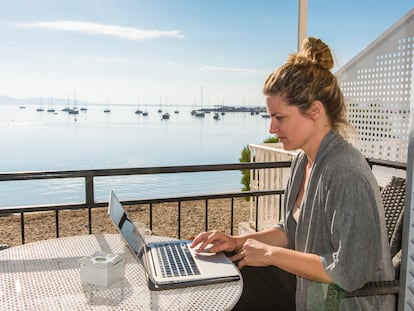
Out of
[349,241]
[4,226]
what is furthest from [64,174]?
[4,226]

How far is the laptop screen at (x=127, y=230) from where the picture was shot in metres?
1.28

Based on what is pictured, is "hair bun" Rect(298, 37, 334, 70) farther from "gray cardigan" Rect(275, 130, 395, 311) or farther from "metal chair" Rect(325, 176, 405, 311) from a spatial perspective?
"metal chair" Rect(325, 176, 405, 311)

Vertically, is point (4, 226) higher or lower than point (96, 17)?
lower

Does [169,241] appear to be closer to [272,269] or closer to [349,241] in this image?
[272,269]

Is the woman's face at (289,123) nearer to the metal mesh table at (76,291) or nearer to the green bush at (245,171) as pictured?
the metal mesh table at (76,291)

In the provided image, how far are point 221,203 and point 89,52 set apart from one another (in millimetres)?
10061

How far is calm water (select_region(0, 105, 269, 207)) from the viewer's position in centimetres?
993

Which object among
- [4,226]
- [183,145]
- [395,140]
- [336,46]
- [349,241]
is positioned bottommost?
[4,226]

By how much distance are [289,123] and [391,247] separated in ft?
2.09

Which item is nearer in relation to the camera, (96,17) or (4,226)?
(4,226)

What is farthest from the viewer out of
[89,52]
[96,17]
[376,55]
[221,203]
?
[89,52]

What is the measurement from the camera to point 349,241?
120 centimetres

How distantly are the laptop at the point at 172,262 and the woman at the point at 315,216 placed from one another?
70mm

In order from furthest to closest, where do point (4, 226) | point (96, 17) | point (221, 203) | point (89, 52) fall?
point (89, 52)
point (96, 17)
point (221, 203)
point (4, 226)
